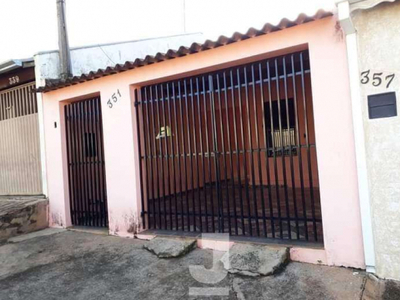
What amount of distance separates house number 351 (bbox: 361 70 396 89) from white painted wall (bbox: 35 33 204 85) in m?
6.39

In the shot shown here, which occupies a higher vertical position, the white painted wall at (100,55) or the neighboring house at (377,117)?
the white painted wall at (100,55)

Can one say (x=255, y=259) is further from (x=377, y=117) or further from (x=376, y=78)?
(x=376, y=78)

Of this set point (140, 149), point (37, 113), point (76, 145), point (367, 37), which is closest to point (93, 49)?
point (37, 113)

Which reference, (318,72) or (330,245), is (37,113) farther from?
(330,245)

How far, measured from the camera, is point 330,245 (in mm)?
3707

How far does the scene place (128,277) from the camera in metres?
3.98

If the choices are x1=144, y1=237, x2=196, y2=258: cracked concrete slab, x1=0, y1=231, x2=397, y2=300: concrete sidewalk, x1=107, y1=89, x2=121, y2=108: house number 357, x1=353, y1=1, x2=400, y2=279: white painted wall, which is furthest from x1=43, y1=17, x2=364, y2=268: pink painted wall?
x1=144, y1=237, x2=196, y2=258: cracked concrete slab

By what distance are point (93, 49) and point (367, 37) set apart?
23.7 ft

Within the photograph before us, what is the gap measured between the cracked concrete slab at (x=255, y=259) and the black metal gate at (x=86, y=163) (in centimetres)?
325

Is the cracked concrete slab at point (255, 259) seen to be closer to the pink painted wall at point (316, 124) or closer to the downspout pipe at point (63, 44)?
the pink painted wall at point (316, 124)

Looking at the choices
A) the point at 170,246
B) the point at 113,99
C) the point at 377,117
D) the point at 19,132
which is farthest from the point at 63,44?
the point at 377,117

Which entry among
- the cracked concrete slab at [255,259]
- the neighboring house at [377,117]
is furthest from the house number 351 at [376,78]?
the cracked concrete slab at [255,259]

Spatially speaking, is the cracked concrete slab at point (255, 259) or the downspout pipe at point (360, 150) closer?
the downspout pipe at point (360, 150)

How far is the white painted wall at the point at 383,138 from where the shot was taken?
3.26 meters
